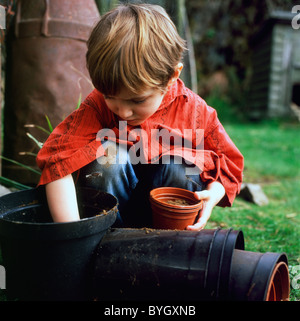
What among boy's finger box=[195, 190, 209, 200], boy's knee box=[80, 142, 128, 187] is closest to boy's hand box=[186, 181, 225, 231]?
boy's finger box=[195, 190, 209, 200]

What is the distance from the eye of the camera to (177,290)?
1054 millimetres

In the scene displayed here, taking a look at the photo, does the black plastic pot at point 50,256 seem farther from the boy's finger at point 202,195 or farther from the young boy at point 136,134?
the boy's finger at point 202,195

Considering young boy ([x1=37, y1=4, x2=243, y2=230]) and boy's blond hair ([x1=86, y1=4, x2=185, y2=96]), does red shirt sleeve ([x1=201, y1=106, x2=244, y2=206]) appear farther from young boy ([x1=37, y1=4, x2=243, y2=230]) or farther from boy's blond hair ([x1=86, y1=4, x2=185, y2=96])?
boy's blond hair ([x1=86, y1=4, x2=185, y2=96])

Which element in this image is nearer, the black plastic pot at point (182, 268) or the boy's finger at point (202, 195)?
the black plastic pot at point (182, 268)

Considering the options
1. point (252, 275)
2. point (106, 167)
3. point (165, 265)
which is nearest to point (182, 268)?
point (165, 265)

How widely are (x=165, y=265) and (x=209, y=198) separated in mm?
435

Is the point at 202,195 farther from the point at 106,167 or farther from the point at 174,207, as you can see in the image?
the point at 106,167

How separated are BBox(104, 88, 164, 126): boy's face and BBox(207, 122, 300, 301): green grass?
0.88m

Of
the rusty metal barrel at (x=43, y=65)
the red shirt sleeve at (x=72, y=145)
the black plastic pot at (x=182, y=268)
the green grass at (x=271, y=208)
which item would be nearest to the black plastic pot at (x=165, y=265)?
the black plastic pot at (x=182, y=268)

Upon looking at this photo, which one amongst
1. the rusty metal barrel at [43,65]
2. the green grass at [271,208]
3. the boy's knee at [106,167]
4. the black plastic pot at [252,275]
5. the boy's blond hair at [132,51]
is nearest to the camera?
the black plastic pot at [252,275]

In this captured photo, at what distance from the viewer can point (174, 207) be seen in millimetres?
1219

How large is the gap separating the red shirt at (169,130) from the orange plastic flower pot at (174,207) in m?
0.17

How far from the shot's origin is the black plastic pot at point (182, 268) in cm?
103

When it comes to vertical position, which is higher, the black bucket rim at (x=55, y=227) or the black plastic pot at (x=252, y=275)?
the black bucket rim at (x=55, y=227)
